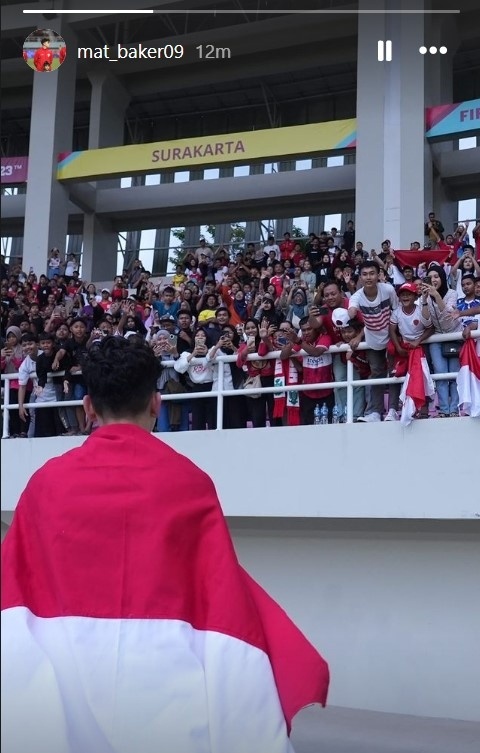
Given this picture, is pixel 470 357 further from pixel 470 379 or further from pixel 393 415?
pixel 393 415

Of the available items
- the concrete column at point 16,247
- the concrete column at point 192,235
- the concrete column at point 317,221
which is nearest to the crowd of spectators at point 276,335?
the concrete column at point 317,221

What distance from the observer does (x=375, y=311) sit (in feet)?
26.4

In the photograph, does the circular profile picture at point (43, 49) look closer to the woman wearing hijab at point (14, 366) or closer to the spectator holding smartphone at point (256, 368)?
the woman wearing hijab at point (14, 366)

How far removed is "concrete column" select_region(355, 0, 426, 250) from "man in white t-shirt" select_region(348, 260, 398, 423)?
7.62 m

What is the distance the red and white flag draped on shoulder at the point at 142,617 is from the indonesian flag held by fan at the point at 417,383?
554cm

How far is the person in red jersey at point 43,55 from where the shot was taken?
1508 centimetres

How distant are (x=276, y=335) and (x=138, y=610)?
682cm

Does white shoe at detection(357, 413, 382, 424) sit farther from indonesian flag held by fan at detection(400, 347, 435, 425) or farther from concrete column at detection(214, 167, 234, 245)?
concrete column at detection(214, 167, 234, 245)

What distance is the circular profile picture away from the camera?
14898 millimetres

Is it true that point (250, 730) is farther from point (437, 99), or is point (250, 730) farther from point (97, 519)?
point (437, 99)

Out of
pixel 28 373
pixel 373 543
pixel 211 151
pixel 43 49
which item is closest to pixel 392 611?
pixel 373 543

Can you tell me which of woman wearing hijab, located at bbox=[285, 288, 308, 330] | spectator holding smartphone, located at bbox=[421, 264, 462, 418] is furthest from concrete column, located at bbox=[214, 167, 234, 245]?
spectator holding smartphone, located at bbox=[421, 264, 462, 418]

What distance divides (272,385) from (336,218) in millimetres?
13102

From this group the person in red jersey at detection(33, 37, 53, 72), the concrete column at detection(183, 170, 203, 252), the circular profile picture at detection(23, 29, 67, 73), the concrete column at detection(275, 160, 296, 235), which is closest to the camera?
the circular profile picture at detection(23, 29, 67, 73)
